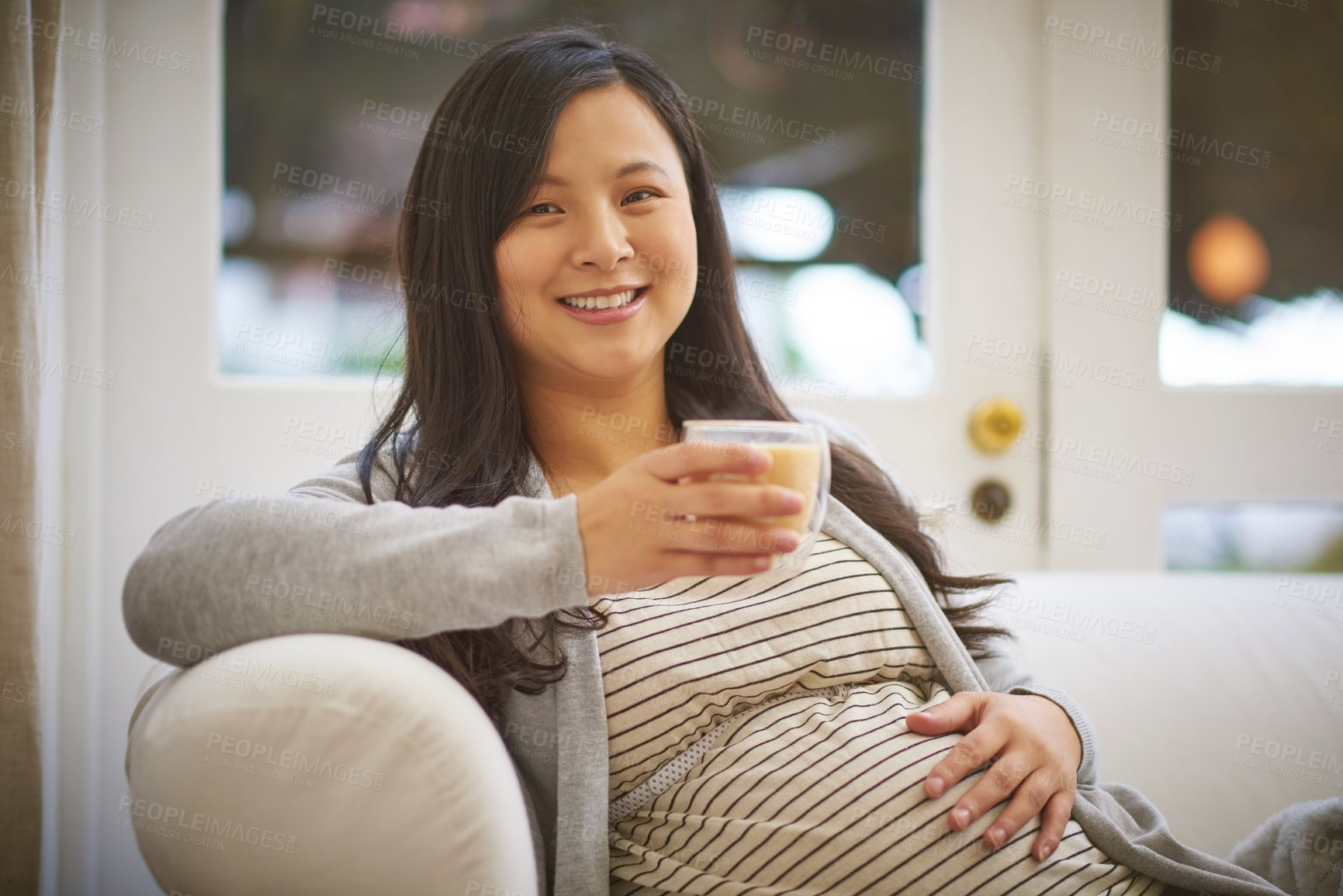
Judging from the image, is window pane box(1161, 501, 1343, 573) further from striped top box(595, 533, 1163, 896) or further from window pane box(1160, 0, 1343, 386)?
striped top box(595, 533, 1163, 896)

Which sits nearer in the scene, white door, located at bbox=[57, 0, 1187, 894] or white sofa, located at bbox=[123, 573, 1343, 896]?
white sofa, located at bbox=[123, 573, 1343, 896]

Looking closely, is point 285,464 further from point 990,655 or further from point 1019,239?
point 1019,239

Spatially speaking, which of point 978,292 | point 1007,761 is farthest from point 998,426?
point 1007,761

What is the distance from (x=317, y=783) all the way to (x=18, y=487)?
27.1 inches

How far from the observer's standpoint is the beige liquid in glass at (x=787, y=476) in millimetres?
741

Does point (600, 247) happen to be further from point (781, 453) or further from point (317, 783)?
point (317, 783)

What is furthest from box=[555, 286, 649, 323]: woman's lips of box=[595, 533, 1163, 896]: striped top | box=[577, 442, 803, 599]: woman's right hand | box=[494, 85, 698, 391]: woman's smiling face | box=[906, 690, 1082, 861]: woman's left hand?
box=[906, 690, 1082, 861]: woman's left hand

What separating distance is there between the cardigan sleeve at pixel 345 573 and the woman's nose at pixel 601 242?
44cm

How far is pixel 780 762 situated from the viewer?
1009mm

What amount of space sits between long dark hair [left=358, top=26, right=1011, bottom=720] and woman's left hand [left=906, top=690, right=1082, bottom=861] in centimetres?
23

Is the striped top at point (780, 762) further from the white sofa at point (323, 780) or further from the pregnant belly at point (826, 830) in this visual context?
the white sofa at point (323, 780)

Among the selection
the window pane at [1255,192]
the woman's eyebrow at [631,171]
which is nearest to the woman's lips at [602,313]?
the woman's eyebrow at [631,171]

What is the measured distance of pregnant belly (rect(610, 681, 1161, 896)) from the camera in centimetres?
96

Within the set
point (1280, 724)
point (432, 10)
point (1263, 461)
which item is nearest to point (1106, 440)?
point (1263, 461)
